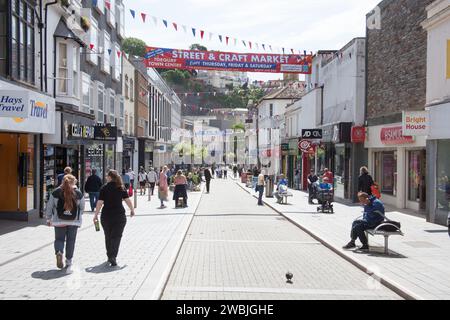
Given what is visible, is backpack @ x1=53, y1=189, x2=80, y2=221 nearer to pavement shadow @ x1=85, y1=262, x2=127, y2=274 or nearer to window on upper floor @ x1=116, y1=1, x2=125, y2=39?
pavement shadow @ x1=85, y1=262, x2=127, y2=274

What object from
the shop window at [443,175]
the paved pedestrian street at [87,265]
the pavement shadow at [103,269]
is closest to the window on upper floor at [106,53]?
the paved pedestrian street at [87,265]

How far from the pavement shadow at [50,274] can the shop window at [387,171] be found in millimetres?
17641

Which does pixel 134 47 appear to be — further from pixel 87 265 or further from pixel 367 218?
pixel 87 265

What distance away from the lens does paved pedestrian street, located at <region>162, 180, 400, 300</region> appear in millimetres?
8664

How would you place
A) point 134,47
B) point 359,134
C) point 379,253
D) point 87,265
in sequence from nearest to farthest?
point 87,265 < point 379,253 < point 359,134 < point 134,47

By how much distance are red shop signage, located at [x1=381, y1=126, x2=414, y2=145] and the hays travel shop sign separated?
6.23m

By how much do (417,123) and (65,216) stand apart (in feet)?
40.2

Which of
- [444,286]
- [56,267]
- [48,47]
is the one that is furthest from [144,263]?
[48,47]

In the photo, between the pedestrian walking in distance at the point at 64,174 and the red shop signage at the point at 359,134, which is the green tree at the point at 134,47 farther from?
the pedestrian walking in distance at the point at 64,174

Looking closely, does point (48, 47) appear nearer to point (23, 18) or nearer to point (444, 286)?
point (23, 18)

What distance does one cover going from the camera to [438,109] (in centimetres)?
1770

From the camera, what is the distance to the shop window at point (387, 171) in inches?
977

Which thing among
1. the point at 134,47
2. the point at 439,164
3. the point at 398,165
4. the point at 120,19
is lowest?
the point at 398,165

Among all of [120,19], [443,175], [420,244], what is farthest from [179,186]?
[120,19]
